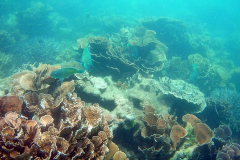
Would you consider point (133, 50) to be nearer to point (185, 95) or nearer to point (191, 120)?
point (185, 95)

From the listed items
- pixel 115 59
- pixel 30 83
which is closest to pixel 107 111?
pixel 30 83

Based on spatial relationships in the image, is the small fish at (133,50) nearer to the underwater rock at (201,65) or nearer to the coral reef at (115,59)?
the coral reef at (115,59)

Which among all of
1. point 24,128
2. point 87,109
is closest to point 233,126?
point 87,109

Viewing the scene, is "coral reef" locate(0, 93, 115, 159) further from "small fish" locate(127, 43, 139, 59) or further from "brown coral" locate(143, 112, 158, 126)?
"small fish" locate(127, 43, 139, 59)

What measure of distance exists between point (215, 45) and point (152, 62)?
1461 centimetres

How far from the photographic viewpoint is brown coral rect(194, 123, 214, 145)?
3485 mm

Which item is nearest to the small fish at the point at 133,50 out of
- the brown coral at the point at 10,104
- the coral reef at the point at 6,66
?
the brown coral at the point at 10,104

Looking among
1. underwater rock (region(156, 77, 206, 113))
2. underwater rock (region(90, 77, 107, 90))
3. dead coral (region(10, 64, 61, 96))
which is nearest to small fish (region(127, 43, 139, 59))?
underwater rock (region(156, 77, 206, 113))

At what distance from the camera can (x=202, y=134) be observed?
357 cm

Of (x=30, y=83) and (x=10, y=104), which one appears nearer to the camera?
(x=10, y=104)

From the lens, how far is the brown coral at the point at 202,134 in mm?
3485

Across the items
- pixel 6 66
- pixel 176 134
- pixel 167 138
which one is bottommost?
pixel 6 66

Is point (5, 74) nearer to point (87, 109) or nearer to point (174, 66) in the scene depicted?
point (87, 109)

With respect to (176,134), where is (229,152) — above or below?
below
